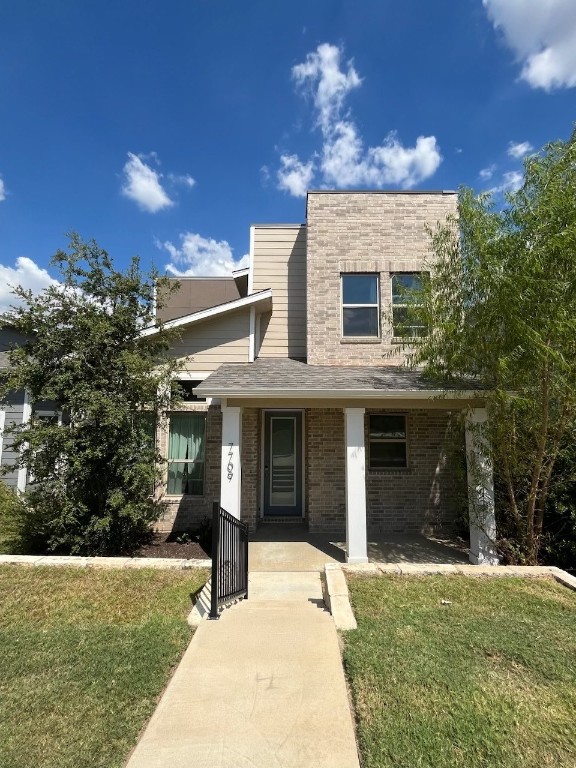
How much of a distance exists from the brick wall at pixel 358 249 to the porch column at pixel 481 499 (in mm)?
2706

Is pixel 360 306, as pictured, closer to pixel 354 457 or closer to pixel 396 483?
pixel 354 457

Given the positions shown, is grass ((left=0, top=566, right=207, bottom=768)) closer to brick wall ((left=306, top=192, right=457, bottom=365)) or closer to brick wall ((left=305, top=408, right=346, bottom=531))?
brick wall ((left=305, top=408, right=346, bottom=531))

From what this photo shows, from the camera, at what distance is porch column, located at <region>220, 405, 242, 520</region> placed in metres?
6.85

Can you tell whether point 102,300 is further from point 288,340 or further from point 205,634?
point 205,634

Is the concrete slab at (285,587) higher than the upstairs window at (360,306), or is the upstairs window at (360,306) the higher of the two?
the upstairs window at (360,306)

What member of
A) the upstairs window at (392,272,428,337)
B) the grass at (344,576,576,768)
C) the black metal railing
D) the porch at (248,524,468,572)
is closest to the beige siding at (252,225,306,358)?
the upstairs window at (392,272,428,337)

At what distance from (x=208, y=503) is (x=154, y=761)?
614 centimetres

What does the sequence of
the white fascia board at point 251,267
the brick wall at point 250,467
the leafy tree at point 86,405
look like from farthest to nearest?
1. the white fascia board at point 251,267
2. the brick wall at point 250,467
3. the leafy tree at point 86,405

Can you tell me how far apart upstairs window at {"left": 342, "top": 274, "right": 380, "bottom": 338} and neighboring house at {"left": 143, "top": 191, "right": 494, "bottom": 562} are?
2cm

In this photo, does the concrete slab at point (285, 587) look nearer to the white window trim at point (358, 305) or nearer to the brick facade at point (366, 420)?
the brick facade at point (366, 420)

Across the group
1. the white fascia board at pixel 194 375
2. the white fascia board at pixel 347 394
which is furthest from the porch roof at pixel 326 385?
the white fascia board at pixel 194 375

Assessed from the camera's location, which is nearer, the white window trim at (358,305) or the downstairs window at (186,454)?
the downstairs window at (186,454)

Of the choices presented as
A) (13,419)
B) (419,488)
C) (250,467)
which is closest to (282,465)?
(250,467)

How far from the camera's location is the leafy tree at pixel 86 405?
649 centimetres
